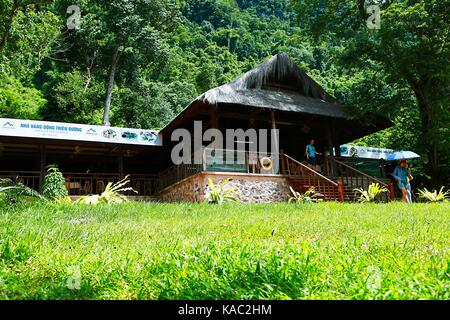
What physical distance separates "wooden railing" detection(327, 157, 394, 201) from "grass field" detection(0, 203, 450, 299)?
763 centimetres

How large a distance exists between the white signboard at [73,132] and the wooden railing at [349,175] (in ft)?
22.6

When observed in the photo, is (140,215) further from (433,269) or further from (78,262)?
(433,269)

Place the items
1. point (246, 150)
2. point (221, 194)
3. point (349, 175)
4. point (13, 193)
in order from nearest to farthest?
point (13, 193) → point (221, 194) → point (349, 175) → point (246, 150)

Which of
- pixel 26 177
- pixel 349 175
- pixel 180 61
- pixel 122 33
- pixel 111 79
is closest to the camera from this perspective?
pixel 349 175

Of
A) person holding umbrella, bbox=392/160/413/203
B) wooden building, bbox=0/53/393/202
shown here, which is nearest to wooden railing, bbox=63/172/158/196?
wooden building, bbox=0/53/393/202

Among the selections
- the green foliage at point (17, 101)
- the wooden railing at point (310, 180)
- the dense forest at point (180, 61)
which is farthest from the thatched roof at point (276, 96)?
the green foliage at point (17, 101)

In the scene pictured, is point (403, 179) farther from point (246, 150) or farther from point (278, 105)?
point (246, 150)

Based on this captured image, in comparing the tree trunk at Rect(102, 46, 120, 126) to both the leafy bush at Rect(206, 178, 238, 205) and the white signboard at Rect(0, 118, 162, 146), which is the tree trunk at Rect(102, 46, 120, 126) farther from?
the leafy bush at Rect(206, 178, 238, 205)

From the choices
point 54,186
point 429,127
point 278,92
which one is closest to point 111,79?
point 54,186

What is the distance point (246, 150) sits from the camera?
1502 centimetres

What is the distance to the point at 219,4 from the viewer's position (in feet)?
199

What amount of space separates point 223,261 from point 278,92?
12.3 metres

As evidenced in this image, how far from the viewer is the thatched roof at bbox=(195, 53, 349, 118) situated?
42.7ft

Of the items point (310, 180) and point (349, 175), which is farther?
point (349, 175)
